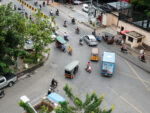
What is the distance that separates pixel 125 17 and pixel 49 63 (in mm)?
19285

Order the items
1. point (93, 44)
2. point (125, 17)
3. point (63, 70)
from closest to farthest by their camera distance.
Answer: point (63, 70)
point (93, 44)
point (125, 17)

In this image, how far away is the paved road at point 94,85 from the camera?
25.5m

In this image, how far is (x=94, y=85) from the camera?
28641 millimetres

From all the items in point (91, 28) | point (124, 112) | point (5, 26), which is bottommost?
point (124, 112)

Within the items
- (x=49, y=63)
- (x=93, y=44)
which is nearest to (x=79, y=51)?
(x=93, y=44)

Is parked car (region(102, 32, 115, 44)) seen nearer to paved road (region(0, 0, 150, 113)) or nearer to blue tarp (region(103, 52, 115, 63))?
paved road (region(0, 0, 150, 113))

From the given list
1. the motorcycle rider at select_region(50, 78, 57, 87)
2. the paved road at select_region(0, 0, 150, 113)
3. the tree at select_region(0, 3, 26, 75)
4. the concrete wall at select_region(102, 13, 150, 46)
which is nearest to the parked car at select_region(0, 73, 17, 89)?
the paved road at select_region(0, 0, 150, 113)

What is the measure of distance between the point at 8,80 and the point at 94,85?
11268mm

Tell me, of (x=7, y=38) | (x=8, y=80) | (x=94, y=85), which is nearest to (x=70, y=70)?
(x=94, y=85)

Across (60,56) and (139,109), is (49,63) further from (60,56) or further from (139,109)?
(139,109)

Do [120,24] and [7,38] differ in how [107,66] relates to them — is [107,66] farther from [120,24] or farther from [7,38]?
[120,24]

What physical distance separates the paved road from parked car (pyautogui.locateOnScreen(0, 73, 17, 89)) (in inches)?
26.7

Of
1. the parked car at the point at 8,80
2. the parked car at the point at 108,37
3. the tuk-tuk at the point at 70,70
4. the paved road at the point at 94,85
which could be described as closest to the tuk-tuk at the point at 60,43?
the paved road at the point at 94,85

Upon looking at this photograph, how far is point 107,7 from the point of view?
1863 inches
